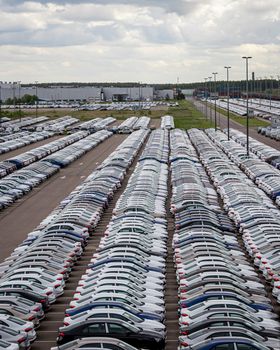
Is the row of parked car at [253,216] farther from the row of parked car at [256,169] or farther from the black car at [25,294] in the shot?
the black car at [25,294]

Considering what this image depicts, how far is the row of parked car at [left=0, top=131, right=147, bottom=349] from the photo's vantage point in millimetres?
17042

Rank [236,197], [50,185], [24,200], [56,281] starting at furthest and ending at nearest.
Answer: [50,185], [24,200], [236,197], [56,281]

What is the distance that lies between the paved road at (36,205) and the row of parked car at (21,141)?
1214cm

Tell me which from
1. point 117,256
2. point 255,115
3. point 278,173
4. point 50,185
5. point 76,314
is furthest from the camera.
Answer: point 255,115

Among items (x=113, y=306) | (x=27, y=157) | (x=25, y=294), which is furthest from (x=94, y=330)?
(x=27, y=157)

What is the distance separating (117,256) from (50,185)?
21.2 metres

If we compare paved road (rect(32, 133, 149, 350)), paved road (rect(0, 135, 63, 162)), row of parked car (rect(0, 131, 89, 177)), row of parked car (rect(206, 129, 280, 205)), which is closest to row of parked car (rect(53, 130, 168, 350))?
paved road (rect(32, 133, 149, 350))

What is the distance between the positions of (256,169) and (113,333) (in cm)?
2743

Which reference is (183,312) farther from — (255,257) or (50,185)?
(50,185)

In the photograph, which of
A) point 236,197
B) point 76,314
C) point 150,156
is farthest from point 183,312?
point 150,156

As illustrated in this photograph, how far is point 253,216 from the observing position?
27188 mm

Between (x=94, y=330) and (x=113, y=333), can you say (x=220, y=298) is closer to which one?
(x=113, y=333)

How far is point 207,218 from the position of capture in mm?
26703

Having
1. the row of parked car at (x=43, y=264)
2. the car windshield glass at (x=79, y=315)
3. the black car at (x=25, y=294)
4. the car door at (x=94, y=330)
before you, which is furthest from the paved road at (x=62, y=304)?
the car door at (x=94, y=330)
